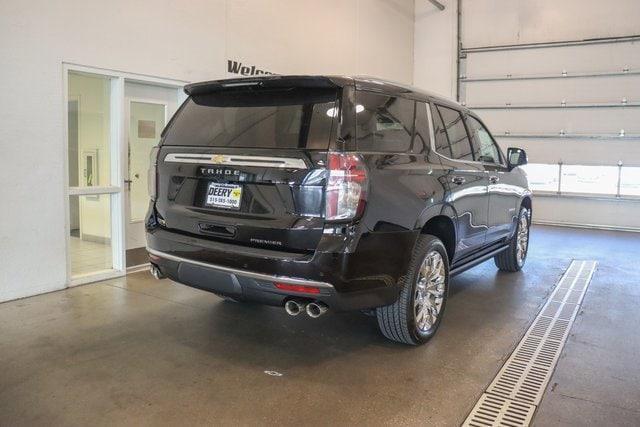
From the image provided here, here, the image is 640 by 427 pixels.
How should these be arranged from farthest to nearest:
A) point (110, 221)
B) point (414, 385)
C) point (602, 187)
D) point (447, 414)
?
point (602, 187)
point (110, 221)
point (414, 385)
point (447, 414)

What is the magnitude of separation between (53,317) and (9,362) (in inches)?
34.9

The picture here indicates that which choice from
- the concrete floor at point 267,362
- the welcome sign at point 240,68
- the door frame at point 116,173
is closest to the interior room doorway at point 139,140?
the door frame at point 116,173

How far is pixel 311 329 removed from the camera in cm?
390

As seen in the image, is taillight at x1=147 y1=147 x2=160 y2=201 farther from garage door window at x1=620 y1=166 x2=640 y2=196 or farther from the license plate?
garage door window at x1=620 y1=166 x2=640 y2=196

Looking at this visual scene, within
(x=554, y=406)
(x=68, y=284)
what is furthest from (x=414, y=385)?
(x=68, y=284)

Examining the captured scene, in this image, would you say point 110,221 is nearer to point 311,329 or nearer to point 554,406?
point 311,329

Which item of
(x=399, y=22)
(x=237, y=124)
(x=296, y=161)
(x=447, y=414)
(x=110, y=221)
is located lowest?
(x=447, y=414)

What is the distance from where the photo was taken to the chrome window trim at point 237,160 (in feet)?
9.36

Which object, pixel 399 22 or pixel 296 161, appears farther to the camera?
pixel 399 22

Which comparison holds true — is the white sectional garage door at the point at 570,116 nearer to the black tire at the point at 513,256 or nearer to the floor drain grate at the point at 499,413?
the black tire at the point at 513,256

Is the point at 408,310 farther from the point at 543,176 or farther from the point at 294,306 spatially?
the point at 543,176

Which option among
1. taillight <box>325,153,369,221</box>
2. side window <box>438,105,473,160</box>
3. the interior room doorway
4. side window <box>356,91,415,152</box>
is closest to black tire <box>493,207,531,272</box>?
side window <box>438,105,473,160</box>

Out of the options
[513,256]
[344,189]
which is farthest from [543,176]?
[344,189]

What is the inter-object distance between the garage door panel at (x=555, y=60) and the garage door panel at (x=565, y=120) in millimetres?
759
